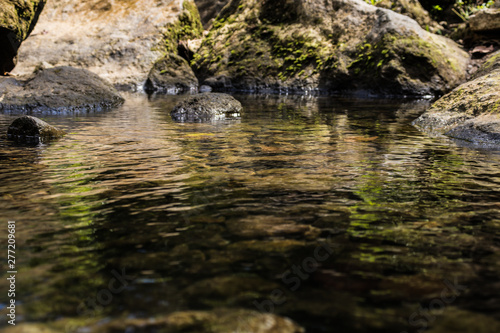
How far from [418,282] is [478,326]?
0.37 meters

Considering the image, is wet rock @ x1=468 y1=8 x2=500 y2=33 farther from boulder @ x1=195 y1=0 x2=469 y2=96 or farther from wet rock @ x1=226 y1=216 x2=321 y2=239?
wet rock @ x1=226 y1=216 x2=321 y2=239

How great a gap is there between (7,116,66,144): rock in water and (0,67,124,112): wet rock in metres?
4.10

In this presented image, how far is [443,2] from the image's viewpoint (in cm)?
2067

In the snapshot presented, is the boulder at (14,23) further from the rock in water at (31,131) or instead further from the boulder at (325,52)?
the boulder at (325,52)

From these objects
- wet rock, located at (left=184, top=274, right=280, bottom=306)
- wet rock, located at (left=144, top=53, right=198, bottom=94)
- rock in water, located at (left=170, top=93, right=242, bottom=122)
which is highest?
wet rock, located at (left=144, top=53, right=198, bottom=94)

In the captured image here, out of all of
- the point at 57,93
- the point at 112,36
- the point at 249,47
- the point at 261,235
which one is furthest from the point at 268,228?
the point at 112,36

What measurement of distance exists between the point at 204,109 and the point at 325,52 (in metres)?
9.36

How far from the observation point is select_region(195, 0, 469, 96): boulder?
1436 cm

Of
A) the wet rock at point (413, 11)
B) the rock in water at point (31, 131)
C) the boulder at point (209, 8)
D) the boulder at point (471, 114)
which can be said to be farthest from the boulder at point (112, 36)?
the boulder at point (471, 114)

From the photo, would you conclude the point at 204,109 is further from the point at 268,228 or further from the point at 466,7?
the point at 466,7

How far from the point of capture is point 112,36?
806 inches

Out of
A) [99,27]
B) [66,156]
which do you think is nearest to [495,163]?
[66,156]

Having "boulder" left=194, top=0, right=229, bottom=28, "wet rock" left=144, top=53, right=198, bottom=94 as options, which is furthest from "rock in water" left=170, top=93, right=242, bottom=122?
"boulder" left=194, top=0, right=229, bottom=28

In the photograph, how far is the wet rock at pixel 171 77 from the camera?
18.2 m
